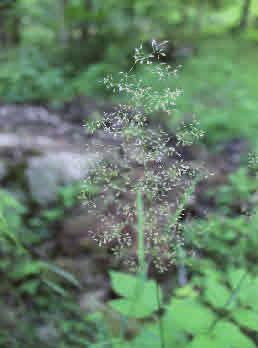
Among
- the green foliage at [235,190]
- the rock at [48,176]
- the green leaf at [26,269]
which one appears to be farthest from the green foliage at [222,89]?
the green leaf at [26,269]

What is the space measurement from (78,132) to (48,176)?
1.20 metres

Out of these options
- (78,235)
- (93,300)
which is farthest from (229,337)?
(78,235)

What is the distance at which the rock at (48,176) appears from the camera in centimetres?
321

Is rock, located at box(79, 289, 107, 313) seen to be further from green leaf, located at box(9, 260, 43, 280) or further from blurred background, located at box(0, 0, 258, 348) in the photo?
green leaf, located at box(9, 260, 43, 280)

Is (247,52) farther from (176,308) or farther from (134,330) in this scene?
(176,308)

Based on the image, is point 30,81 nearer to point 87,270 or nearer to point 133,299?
point 87,270

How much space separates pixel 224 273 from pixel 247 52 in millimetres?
5036

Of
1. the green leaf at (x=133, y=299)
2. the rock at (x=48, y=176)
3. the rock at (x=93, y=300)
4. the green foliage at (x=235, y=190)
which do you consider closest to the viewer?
the green leaf at (x=133, y=299)

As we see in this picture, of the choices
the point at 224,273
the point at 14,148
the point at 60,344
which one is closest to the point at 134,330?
the point at 60,344

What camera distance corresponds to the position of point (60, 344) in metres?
1.88

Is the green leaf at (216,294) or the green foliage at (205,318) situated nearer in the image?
the green foliage at (205,318)

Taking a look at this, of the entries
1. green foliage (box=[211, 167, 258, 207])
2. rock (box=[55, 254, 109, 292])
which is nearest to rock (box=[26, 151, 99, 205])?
rock (box=[55, 254, 109, 292])

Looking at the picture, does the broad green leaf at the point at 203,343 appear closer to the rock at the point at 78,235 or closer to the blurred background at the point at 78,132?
the blurred background at the point at 78,132

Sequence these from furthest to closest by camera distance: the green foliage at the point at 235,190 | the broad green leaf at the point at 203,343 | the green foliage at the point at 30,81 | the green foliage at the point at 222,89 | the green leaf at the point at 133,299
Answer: the green foliage at the point at 30,81 → the green foliage at the point at 222,89 → the green foliage at the point at 235,190 → the green leaf at the point at 133,299 → the broad green leaf at the point at 203,343
